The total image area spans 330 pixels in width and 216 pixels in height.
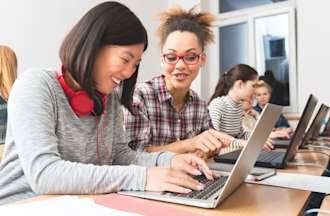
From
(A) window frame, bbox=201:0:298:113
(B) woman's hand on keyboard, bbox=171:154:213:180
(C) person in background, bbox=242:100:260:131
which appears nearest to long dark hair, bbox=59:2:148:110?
(B) woman's hand on keyboard, bbox=171:154:213:180

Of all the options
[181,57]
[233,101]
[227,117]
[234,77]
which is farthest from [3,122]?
[234,77]

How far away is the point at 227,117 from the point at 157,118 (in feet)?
2.86

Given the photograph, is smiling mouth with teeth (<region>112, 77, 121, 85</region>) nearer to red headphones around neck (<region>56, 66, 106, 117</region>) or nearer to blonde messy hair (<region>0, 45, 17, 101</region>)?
red headphones around neck (<region>56, 66, 106, 117</region>)

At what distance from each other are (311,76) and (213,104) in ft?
4.86

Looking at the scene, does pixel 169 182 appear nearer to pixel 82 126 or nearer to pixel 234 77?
pixel 82 126

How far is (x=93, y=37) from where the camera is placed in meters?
0.94

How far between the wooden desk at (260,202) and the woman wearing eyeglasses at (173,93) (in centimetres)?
55

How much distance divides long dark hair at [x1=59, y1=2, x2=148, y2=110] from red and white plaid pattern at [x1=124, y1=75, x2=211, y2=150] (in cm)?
47

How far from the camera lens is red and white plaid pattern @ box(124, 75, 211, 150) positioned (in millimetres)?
1463

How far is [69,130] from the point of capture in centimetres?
96

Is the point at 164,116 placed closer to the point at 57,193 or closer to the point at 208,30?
the point at 208,30

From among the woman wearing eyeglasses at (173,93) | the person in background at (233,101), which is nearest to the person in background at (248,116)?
the person in background at (233,101)

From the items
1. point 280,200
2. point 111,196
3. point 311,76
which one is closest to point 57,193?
point 111,196

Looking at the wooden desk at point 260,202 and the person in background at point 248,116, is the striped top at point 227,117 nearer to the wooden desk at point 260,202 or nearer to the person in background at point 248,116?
the person in background at point 248,116
